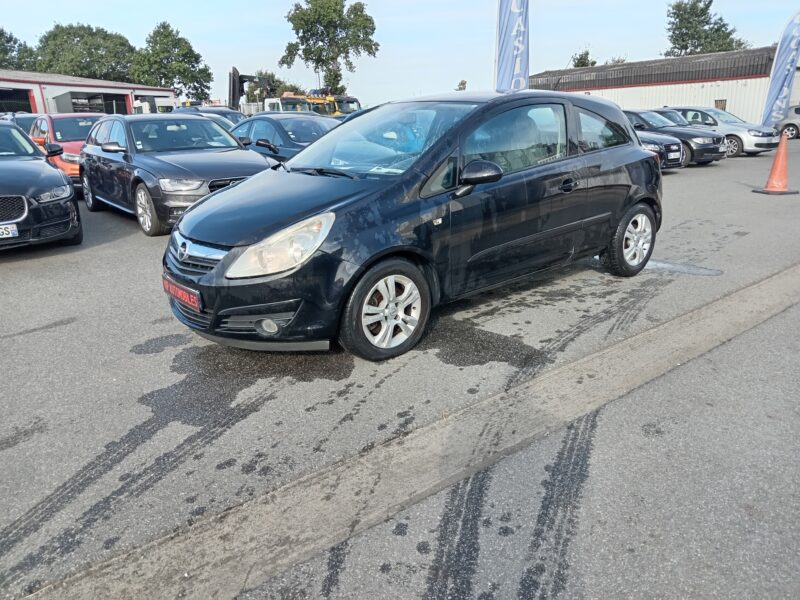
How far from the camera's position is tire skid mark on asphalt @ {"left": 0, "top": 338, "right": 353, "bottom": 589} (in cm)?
246

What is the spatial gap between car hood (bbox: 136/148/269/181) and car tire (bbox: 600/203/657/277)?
4.56 metres

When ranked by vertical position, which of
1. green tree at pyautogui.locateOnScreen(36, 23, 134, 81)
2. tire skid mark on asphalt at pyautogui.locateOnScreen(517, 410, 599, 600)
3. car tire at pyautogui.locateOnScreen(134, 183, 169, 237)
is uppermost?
green tree at pyautogui.locateOnScreen(36, 23, 134, 81)

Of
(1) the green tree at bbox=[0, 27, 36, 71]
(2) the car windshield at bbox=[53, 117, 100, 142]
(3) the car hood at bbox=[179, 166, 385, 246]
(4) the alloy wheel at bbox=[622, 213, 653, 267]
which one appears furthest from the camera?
(1) the green tree at bbox=[0, 27, 36, 71]

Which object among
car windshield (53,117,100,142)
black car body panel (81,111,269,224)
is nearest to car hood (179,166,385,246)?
black car body panel (81,111,269,224)

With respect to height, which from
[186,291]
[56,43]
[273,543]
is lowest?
[273,543]

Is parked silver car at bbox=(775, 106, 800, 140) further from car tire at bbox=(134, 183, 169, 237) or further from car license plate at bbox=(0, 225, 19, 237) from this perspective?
car license plate at bbox=(0, 225, 19, 237)

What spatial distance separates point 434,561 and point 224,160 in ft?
22.6

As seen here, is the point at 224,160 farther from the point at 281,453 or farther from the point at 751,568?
the point at 751,568

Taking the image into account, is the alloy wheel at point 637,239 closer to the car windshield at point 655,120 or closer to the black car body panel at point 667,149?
the black car body panel at point 667,149

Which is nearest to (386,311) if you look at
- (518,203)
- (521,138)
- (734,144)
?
(518,203)

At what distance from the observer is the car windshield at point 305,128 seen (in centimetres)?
1073

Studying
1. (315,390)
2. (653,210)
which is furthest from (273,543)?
(653,210)

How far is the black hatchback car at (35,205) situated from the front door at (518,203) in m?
5.12

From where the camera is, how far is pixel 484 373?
388cm
